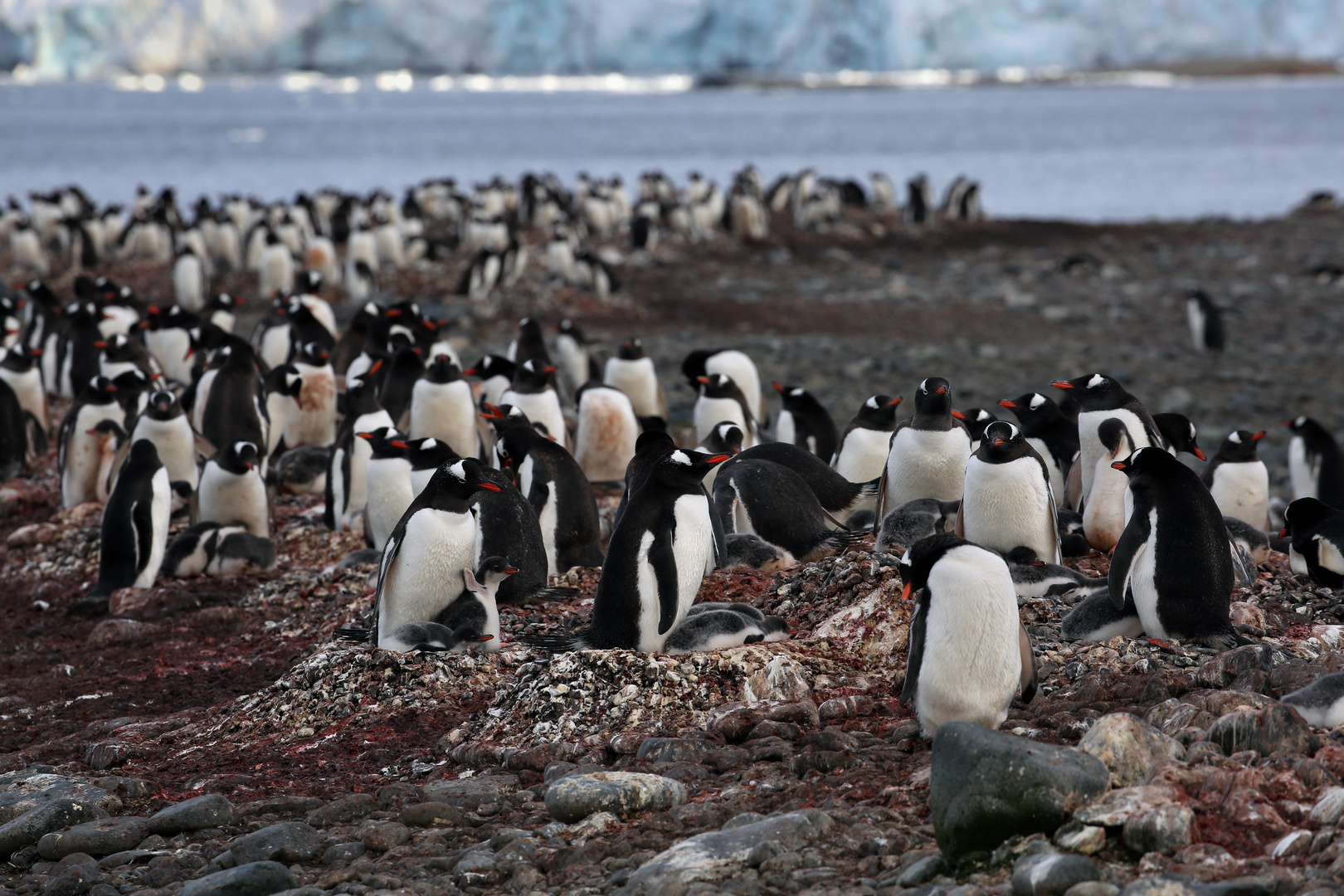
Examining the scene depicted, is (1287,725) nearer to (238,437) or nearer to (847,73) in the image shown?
(238,437)

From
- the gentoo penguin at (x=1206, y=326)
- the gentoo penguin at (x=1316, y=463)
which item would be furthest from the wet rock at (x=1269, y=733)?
the gentoo penguin at (x=1206, y=326)

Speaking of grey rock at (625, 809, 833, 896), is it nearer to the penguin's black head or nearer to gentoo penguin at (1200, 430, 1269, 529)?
the penguin's black head

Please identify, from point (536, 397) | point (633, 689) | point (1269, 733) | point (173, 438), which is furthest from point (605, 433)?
point (1269, 733)

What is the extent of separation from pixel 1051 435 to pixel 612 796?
368 cm

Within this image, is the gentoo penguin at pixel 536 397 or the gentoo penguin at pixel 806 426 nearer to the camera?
the gentoo penguin at pixel 536 397

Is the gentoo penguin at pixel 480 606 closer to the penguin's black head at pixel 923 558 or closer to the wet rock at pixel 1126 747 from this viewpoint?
the penguin's black head at pixel 923 558

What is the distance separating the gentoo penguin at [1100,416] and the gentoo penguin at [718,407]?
2405 millimetres

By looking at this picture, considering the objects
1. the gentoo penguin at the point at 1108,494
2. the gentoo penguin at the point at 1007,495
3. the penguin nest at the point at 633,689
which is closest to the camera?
the penguin nest at the point at 633,689

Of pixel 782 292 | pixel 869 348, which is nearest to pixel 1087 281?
pixel 782 292

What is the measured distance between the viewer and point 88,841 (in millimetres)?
3656

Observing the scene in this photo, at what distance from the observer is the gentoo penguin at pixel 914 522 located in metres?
5.25

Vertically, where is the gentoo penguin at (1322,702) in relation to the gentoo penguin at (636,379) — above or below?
below

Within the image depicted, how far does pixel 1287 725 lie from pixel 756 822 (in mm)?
1371

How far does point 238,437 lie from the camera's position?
25.7ft
